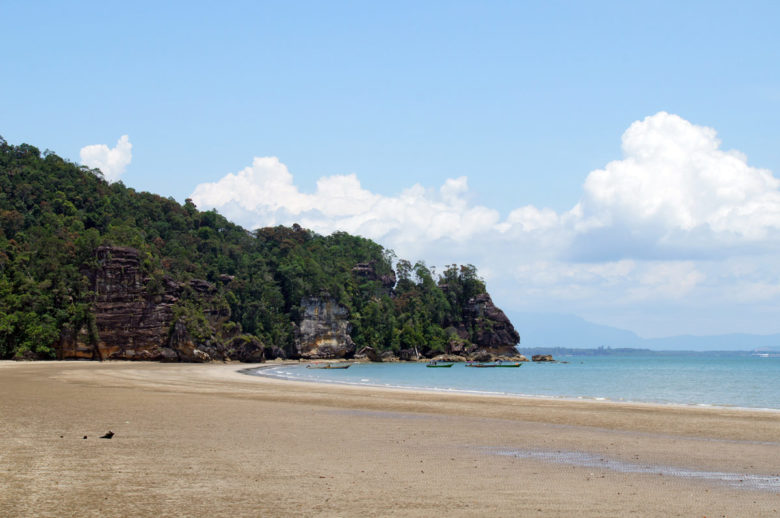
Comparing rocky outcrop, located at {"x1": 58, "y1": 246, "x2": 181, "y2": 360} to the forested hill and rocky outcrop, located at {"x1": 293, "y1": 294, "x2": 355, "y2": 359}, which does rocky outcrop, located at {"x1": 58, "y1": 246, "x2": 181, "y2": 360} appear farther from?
rocky outcrop, located at {"x1": 293, "y1": 294, "x2": 355, "y2": 359}

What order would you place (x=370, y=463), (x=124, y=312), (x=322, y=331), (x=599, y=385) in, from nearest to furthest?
1. (x=370, y=463)
2. (x=599, y=385)
3. (x=124, y=312)
4. (x=322, y=331)

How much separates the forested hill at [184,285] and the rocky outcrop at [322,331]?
30 centimetres

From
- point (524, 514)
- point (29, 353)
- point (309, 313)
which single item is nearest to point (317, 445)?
point (524, 514)

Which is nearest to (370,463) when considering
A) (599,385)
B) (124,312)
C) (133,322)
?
(599,385)

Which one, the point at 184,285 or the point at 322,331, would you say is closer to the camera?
the point at 184,285

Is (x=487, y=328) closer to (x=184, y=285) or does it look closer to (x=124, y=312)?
(x=184, y=285)

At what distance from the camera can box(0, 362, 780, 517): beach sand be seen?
359 inches

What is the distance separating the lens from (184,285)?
107 m

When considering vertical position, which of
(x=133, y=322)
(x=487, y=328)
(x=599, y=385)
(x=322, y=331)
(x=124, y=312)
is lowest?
(x=599, y=385)

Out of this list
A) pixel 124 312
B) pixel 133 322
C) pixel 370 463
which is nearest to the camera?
pixel 370 463

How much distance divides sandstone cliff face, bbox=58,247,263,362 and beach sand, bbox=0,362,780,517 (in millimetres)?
75615

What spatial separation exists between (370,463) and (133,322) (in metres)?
92.2

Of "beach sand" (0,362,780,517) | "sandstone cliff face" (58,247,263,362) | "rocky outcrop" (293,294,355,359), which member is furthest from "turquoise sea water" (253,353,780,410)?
"rocky outcrop" (293,294,355,359)

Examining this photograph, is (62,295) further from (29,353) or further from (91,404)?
(91,404)
